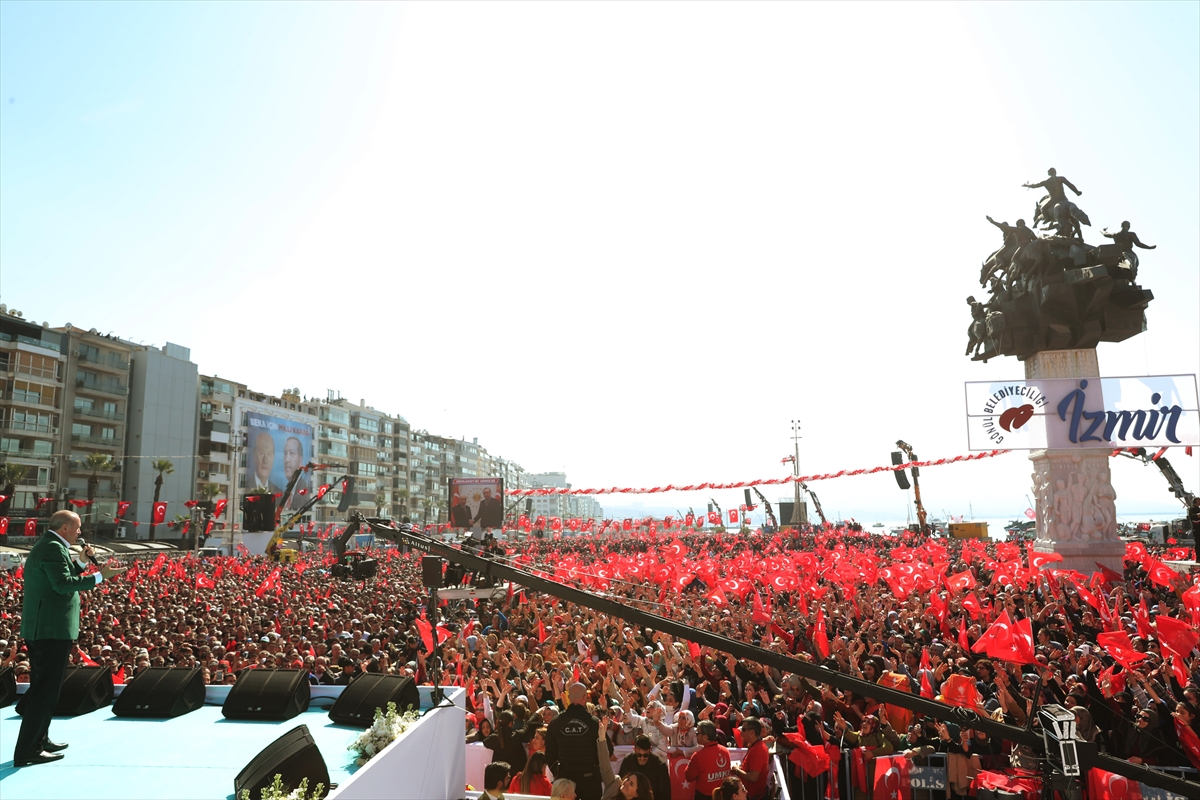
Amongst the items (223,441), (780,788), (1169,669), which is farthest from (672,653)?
(223,441)

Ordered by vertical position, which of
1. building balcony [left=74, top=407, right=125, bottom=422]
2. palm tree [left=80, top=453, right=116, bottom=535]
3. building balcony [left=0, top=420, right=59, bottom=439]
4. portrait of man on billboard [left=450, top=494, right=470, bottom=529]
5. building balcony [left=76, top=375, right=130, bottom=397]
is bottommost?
portrait of man on billboard [left=450, top=494, right=470, bottom=529]

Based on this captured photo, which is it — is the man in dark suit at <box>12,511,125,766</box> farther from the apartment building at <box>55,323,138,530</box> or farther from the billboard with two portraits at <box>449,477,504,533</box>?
the apartment building at <box>55,323,138,530</box>

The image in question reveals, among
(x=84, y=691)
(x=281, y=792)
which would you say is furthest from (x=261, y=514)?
(x=281, y=792)

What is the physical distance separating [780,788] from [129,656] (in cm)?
1171

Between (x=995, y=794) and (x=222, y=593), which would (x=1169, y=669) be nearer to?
(x=995, y=794)

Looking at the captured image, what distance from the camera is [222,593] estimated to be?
2183 centimetres

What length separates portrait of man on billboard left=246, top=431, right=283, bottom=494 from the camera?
228 feet

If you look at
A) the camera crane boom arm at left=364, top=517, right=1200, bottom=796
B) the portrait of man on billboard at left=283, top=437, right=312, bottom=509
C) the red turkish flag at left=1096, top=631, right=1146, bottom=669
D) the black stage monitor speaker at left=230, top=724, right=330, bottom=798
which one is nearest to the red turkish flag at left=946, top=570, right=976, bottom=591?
the red turkish flag at left=1096, top=631, right=1146, bottom=669

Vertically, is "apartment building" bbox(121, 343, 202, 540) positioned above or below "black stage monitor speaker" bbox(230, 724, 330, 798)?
above

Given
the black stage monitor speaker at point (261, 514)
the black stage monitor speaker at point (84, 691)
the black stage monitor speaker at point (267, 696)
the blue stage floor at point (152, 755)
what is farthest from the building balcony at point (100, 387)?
the black stage monitor speaker at point (267, 696)

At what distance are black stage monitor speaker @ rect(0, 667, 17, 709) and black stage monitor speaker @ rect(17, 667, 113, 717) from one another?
0.91 feet

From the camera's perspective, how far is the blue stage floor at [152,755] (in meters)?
4.97

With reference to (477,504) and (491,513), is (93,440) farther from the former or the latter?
(491,513)

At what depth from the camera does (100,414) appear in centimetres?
5800
